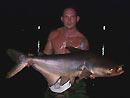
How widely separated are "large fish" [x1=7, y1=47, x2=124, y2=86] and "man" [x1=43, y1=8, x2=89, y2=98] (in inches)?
29.1

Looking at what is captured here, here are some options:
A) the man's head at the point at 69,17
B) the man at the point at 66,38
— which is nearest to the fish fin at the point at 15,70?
the man at the point at 66,38

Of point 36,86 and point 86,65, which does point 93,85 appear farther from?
point 86,65

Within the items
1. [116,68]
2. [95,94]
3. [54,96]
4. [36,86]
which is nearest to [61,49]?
[54,96]

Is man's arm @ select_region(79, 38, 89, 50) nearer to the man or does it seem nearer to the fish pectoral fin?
the man

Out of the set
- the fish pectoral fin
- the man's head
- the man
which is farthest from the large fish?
the man's head

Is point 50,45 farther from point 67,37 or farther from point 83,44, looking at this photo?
point 83,44

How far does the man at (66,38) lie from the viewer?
4926 millimetres

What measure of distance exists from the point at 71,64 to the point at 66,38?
1.10m

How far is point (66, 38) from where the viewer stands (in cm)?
516

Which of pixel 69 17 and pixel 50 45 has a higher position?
pixel 69 17

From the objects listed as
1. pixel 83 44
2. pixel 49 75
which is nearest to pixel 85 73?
pixel 49 75

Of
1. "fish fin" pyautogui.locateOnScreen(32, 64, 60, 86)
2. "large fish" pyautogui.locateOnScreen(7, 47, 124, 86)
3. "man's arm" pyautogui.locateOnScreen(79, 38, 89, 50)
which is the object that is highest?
"man's arm" pyautogui.locateOnScreen(79, 38, 89, 50)

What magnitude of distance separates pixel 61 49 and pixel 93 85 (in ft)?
18.4

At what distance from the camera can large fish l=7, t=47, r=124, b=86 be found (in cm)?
395
